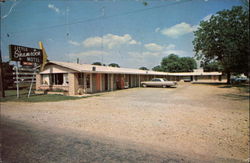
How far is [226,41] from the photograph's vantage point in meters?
22.4

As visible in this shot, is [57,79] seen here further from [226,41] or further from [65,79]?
[226,41]

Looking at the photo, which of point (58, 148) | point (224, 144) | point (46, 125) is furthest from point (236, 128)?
point (46, 125)

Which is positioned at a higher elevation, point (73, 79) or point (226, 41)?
point (226, 41)

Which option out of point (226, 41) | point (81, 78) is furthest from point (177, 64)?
point (81, 78)

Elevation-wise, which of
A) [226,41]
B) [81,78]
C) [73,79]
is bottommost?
[73,79]

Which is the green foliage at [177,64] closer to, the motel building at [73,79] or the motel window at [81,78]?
the motel building at [73,79]

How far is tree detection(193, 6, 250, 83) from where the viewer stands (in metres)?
20.3

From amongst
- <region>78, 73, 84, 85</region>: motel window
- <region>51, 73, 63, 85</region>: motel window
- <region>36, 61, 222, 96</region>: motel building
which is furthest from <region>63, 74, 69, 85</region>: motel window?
<region>78, 73, 84, 85</region>: motel window

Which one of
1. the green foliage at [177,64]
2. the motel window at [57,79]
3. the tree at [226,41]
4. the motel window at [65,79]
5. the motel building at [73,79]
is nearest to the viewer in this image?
the motel building at [73,79]

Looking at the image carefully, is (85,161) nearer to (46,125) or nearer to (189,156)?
(189,156)

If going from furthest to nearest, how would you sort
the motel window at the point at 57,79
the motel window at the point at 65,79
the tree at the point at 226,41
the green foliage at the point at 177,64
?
the green foliage at the point at 177,64 < the tree at the point at 226,41 < the motel window at the point at 57,79 < the motel window at the point at 65,79

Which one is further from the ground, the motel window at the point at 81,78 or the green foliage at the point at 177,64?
the green foliage at the point at 177,64

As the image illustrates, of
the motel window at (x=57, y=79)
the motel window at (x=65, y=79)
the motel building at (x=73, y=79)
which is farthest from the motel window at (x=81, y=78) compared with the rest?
the motel window at (x=57, y=79)

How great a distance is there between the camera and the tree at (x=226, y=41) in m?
20.3
